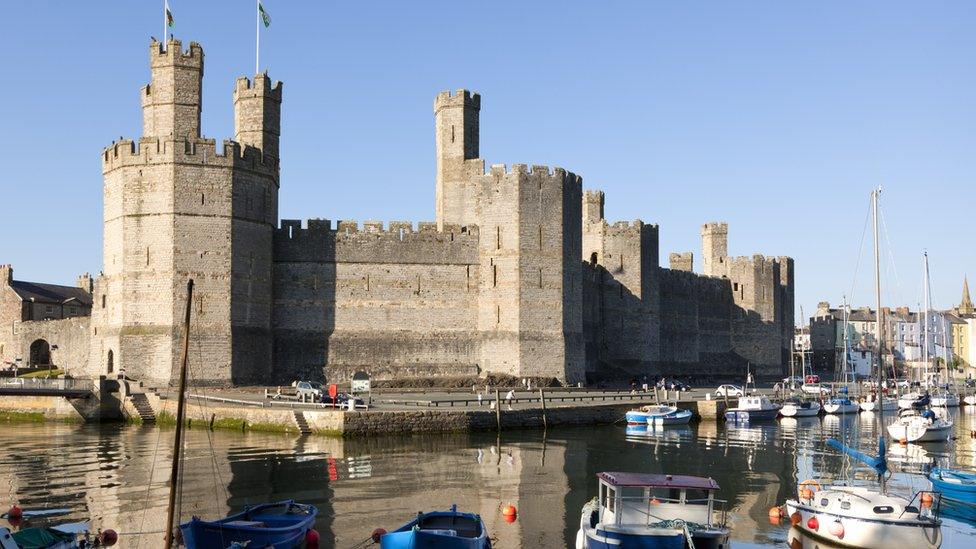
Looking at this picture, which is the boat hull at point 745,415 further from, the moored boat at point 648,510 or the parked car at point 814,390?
the moored boat at point 648,510

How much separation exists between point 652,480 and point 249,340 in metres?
30.5

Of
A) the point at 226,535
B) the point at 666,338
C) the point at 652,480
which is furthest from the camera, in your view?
the point at 666,338

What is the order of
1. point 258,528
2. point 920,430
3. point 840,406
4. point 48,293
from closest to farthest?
point 258,528 → point 920,430 → point 840,406 → point 48,293

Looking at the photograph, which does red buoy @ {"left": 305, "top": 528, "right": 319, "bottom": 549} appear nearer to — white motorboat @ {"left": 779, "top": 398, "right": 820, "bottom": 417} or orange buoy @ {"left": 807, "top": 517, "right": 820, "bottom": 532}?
orange buoy @ {"left": 807, "top": 517, "right": 820, "bottom": 532}

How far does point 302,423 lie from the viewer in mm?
36562

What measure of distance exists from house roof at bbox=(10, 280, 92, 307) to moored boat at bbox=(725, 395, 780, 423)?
1865 inches

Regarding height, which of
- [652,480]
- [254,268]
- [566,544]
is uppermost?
[254,268]

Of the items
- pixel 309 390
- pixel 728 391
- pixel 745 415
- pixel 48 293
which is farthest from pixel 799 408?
pixel 48 293

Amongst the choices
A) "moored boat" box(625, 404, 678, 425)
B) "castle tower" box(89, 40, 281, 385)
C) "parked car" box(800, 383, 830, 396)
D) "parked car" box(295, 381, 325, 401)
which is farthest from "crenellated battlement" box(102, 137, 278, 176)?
"parked car" box(800, 383, 830, 396)

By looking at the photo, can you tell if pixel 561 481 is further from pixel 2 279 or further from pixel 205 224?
pixel 2 279

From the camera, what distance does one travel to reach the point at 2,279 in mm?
70688

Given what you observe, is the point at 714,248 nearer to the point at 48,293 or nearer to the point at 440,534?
the point at 48,293

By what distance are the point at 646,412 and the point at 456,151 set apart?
19034 mm

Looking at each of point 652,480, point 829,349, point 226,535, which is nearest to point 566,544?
point 652,480
